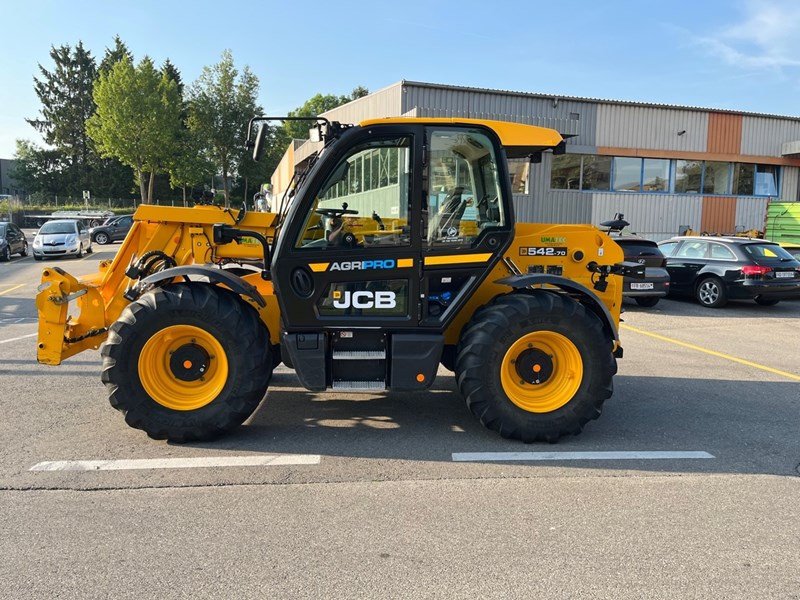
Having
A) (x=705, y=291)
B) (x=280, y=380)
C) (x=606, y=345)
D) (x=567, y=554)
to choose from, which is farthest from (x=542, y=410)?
(x=705, y=291)

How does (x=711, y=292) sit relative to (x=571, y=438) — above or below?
above

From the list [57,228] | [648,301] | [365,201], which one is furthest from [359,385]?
[57,228]

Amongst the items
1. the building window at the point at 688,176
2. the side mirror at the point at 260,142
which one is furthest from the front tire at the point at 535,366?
the building window at the point at 688,176

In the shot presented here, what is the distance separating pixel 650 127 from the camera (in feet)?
68.8

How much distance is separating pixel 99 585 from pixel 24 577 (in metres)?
0.38

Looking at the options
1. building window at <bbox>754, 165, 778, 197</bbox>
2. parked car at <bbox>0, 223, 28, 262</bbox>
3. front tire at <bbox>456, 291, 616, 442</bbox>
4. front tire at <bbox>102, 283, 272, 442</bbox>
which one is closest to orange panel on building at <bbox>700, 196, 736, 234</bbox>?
building window at <bbox>754, 165, 778, 197</bbox>

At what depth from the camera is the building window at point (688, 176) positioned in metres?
21.8

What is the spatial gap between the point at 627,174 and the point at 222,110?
43.3 meters

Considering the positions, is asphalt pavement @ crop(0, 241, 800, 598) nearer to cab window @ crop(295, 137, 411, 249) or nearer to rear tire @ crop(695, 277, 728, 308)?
cab window @ crop(295, 137, 411, 249)

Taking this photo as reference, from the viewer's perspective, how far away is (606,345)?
4.52 metres

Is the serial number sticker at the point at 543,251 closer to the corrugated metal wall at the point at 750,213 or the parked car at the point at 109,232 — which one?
the corrugated metal wall at the point at 750,213

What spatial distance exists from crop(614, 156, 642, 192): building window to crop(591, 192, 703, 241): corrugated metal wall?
31cm

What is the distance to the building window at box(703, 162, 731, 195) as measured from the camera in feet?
73.2

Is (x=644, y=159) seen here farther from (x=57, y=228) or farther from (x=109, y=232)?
(x=109, y=232)
